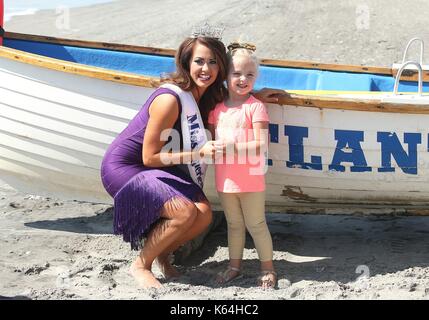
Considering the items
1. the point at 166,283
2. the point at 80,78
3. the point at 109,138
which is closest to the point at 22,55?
the point at 80,78

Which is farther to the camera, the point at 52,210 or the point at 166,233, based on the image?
the point at 52,210

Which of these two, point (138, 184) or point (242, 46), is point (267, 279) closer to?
point (138, 184)

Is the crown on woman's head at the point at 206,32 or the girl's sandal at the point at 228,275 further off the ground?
the crown on woman's head at the point at 206,32

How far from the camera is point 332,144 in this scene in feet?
14.8

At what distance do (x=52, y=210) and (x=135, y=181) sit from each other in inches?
71.8

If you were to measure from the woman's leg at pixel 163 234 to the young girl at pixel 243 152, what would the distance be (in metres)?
0.24

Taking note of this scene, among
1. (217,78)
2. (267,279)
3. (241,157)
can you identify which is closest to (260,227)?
(267,279)

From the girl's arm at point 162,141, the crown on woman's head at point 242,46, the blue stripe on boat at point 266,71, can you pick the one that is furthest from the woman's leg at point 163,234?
the blue stripe on boat at point 266,71

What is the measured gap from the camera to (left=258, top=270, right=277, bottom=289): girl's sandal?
4230 millimetres

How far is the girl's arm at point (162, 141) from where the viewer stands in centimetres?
409

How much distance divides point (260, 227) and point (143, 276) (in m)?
0.63

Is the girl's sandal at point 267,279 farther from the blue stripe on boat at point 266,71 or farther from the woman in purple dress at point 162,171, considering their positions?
the blue stripe on boat at point 266,71

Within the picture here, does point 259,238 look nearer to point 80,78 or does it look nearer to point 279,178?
point 279,178

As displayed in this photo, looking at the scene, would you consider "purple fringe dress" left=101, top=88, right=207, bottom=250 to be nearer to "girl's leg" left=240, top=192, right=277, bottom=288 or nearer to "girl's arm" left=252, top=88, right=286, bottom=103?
"girl's leg" left=240, top=192, right=277, bottom=288
